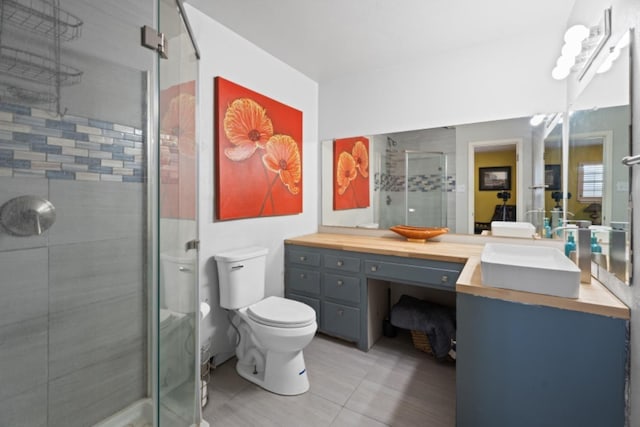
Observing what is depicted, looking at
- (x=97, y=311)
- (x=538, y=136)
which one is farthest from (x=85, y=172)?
(x=538, y=136)

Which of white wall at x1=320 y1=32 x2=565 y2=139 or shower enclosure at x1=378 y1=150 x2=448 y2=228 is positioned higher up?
white wall at x1=320 y1=32 x2=565 y2=139

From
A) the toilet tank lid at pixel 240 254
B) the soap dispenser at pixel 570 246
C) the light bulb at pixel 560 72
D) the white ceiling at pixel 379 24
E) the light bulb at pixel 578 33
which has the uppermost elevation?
the white ceiling at pixel 379 24

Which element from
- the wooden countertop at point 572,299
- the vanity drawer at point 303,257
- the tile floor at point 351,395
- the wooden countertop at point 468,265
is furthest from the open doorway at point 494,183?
the vanity drawer at point 303,257

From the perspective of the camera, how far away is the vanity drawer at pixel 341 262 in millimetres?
2189

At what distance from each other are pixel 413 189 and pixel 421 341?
123cm

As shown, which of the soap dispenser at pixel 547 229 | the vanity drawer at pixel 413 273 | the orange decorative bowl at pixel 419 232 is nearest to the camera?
the vanity drawer at pixel 413 273

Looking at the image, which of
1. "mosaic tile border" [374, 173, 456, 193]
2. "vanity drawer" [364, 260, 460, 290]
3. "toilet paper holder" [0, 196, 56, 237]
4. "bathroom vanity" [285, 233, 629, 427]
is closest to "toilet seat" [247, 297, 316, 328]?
"vanity drawer" [364, 260, 460, 290]

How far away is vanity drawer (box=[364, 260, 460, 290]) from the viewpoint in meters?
1.86

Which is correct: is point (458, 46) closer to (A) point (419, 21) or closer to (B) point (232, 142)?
(A) point (419, 21)

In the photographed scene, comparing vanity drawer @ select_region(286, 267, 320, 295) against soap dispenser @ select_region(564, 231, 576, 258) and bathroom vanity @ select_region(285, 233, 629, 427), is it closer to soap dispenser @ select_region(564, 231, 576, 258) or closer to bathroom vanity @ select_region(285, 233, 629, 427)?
A: bathroom vanity @ select_region(285, 233, 629, 427)

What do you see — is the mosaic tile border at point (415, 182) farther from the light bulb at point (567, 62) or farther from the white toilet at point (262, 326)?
the white toilet at point (262, 326)

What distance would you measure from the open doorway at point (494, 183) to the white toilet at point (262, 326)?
4.91ft

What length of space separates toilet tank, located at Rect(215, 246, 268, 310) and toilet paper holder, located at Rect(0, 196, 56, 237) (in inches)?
35.0

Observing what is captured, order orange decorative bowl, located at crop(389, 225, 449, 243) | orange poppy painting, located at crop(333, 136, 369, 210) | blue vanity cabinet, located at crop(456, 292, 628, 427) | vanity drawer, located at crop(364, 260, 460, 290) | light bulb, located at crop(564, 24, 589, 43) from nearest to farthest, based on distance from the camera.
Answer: blue vanity cabinet, located at crop(456, 292, 628, 427), light bulb, located at crop(564, 24, 589, 43), vanity drawer, located at crop(364, 260, 460, 290), orange decorative bowl, located at crop(389, 225, 449, 243), orange poppy painting, located at crop(333, 136, 369, 210)
